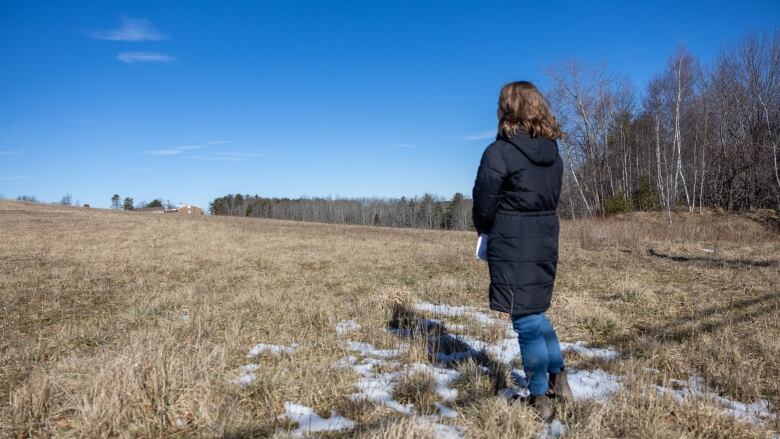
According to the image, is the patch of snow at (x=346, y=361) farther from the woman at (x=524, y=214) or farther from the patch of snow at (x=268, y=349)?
the woman at (x=524, y=214)

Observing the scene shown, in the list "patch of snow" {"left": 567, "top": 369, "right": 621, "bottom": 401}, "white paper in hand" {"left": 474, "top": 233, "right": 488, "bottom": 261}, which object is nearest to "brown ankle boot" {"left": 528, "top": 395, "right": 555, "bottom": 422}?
"patch of snow" {"left": 567, "top": 369, "right": 621, "bottom": 401}

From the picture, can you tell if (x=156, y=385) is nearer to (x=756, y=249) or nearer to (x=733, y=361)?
(x=733, y=361)

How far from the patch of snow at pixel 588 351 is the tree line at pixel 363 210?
287 feet

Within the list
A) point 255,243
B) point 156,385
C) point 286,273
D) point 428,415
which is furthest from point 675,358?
point 255,243

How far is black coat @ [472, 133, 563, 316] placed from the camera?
2.67 metres

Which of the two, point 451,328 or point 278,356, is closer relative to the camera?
point 278,356

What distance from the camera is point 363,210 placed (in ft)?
392

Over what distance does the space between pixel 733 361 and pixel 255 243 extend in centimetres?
1764

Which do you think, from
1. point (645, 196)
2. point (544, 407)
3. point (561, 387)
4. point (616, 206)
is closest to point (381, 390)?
point (544, 407)

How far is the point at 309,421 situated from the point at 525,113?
92.1 inches

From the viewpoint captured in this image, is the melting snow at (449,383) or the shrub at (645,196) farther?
the shrub at (645,196)

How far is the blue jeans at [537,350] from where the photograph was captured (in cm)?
272

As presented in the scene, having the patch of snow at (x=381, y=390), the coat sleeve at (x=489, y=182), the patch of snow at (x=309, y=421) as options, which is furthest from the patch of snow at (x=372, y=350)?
the coat sleeve at (x=489, y=182)

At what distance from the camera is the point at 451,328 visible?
16.7 ft
